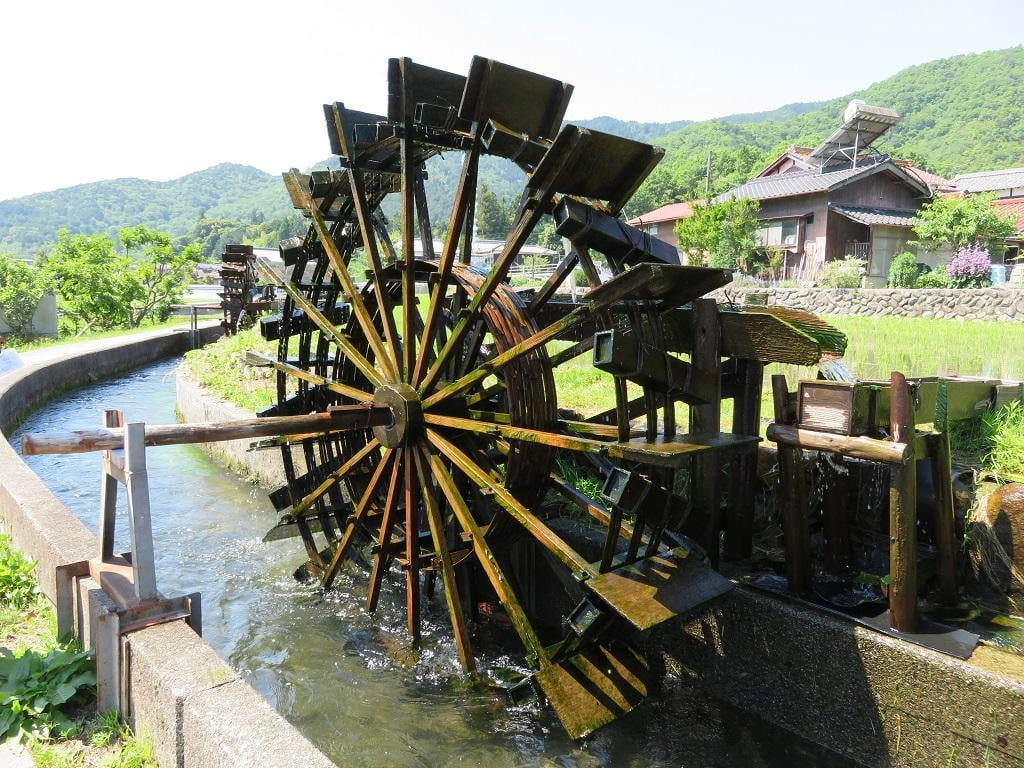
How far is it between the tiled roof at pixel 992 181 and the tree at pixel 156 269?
37889 mm

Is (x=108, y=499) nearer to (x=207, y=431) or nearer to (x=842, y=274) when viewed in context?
→ (x=207, y=431)

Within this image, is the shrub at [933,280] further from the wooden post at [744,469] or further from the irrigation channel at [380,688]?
the irrigation channel at [380,688]

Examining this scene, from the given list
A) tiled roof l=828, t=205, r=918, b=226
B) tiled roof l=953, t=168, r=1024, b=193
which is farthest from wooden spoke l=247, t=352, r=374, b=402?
tiled roof l=953, t=168, r=1024, b=193

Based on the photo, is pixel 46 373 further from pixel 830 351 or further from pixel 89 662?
pixel 830 351

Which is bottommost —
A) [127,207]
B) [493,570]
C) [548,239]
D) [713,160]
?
[493,570]

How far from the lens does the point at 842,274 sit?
74.3 ft

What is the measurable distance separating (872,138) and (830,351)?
96.9 ft

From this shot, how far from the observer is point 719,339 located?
4738 millimetres

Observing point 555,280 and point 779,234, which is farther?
point 779,234

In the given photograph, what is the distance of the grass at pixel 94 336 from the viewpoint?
22233 mm

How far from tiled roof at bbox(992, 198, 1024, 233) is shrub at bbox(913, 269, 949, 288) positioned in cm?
730

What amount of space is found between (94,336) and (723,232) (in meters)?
22.1

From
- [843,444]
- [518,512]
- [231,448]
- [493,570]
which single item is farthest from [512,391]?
[231,448]

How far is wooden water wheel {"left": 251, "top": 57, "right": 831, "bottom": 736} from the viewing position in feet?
14.2
